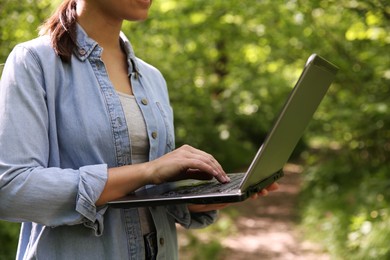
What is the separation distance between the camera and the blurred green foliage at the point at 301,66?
484 centimetres

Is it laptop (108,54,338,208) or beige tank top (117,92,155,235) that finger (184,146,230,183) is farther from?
beige tank top (117,92,155,235)

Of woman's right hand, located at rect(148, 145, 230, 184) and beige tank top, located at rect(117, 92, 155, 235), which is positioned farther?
beige tank top, located at rect(117, 92, 155, 235)

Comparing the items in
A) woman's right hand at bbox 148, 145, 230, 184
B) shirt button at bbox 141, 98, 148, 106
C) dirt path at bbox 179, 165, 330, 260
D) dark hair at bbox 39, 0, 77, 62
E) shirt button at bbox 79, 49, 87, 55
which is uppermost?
dark hair at bbox 39, 0, 77, 62

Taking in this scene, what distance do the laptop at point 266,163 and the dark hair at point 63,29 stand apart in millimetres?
406

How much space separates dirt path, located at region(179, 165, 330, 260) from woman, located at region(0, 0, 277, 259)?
15.3 ft

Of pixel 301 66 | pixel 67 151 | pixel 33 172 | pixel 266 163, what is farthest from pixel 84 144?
pixel 301 66

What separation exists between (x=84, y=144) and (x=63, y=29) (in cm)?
32

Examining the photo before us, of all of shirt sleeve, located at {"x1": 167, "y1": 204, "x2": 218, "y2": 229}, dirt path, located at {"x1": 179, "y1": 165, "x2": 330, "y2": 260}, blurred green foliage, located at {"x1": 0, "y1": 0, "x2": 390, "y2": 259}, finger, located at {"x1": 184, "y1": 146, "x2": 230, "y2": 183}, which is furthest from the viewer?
dirt path, located at {"x1": 179, "y1": 165, "x2": 330, "y2": 260}

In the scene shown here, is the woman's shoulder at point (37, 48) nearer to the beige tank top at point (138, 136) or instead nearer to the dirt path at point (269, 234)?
the beige tank top at point (138, 136)

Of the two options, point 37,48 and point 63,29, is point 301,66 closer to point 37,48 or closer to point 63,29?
point 63,29

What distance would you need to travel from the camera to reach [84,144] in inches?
55.5

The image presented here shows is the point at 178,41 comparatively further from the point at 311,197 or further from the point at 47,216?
the point at 47,216

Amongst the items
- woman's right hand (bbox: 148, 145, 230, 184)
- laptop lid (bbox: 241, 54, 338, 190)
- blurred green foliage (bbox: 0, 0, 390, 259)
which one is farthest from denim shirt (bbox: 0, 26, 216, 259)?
blurred green foliage (bbox: 0, 0, 390, 259)

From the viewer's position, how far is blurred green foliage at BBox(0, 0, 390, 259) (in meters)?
4.84
